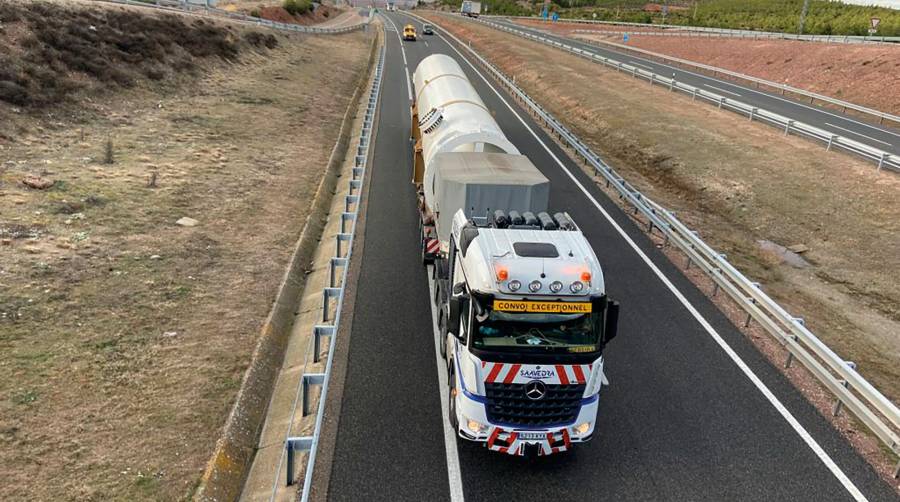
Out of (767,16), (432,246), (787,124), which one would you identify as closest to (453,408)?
(432,246)

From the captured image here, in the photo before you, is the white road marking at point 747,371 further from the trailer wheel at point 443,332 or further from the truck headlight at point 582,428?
the trailer wheel at point 443,332

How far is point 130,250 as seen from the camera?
50.9 ft

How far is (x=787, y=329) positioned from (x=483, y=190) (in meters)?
7.43

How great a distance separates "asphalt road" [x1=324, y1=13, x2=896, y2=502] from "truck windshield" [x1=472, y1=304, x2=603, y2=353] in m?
2.18

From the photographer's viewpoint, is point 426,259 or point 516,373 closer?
→ point 516,373

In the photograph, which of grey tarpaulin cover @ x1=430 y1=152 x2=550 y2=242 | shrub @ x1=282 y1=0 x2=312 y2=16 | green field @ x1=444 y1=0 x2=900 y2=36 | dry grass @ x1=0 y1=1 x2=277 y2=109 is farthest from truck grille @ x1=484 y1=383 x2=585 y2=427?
shrub @ x1=282 y1=0 x2=312 y2=16

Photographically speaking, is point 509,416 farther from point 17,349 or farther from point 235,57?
point 235,57

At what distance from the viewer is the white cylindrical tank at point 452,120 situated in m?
16.2

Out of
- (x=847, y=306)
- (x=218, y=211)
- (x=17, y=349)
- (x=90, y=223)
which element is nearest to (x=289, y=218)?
(x=218, y=211)

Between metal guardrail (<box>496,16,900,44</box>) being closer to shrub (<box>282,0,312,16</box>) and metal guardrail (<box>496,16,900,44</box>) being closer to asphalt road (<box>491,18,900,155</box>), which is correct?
asphalt road (<box>491,18,900,155</box>)

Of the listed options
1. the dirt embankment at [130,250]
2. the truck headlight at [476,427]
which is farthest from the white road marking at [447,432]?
the dirt embankment at [130,250]

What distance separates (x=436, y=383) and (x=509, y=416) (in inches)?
103

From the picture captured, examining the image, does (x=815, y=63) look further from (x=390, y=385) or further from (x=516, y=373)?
(x=516, y=373)

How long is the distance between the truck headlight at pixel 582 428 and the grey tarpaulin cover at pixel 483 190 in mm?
5448
